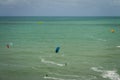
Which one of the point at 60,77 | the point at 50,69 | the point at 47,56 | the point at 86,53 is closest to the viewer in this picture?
the point at 60,77

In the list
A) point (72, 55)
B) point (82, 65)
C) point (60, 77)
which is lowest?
point (60, 77)

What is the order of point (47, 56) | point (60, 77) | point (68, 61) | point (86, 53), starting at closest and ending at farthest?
point (60, 77) → point (68, 61) → point (47, 56) → point (86, 53)

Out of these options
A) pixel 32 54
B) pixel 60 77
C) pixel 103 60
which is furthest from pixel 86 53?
pixel 60 77

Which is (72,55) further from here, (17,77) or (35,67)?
(17,77)

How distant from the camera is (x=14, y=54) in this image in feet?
133

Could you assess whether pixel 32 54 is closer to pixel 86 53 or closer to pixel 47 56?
pixel 47 56

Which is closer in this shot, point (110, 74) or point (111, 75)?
point (111, 75)

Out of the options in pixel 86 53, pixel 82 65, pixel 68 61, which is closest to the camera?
pixel 82 65

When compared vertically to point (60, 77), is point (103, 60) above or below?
above

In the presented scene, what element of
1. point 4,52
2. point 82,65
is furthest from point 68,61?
point 4,52

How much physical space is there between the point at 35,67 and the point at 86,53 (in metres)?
12.1

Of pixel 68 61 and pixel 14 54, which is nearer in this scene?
pixel 68 61

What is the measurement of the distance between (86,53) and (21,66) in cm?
1296

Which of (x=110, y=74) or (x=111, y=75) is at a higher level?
(x=110, y=74)
